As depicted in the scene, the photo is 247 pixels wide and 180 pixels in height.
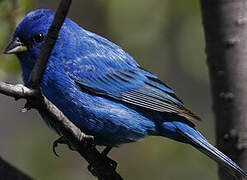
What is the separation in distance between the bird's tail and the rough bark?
0.05 m

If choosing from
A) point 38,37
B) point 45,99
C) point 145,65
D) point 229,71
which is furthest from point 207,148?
point 145,65

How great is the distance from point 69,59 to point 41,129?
1889 millimetres

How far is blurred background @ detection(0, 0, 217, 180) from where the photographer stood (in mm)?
5164

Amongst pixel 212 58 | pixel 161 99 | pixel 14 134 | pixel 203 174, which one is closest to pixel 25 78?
pixel 161 99

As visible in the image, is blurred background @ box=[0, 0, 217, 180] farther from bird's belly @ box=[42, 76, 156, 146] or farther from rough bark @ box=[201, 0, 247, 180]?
rough bark @ box=[201, 0, 247, 180]

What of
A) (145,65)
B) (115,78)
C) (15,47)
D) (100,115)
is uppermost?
(15,47)

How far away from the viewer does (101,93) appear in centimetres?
454

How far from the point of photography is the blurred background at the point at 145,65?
5164mm

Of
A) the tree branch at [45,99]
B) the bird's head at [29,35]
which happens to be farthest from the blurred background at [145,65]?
the tree branch at [45,99]

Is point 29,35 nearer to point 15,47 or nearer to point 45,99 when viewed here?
point 15,47

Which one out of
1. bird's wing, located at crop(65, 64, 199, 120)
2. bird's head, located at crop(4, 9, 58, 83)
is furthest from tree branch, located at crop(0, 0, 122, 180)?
bird's head, located at crop(4, 9, 58, 83)

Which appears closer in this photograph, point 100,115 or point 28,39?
point 100,115

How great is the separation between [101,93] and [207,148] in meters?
0.88

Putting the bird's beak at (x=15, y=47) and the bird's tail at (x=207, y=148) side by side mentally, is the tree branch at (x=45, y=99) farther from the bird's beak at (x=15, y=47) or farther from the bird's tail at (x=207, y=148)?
the bird's beak at (x=15, y=47)
